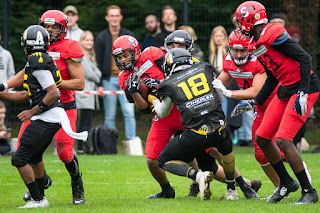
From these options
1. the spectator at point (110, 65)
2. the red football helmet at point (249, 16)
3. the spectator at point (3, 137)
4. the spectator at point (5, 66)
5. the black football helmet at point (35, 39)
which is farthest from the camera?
the spectator at point (110, 65)

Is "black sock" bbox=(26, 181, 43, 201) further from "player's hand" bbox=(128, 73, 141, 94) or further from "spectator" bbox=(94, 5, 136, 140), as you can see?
"spectator" bbox=(94, 5, 136, 140)

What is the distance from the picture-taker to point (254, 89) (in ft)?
23.0

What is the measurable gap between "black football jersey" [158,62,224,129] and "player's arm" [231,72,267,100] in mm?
604

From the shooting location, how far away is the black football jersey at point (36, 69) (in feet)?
20.4

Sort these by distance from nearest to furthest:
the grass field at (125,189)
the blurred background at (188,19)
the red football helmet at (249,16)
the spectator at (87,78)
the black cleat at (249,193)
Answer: the grass field at (125,189) < the red football helmet at (249,16) < the black cleat at (249,193) < the spectator at (87,78) < the blurred background at (188,19)

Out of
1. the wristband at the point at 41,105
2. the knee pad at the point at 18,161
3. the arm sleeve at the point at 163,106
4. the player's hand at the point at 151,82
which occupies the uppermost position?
the player's hand at the point at 151,82

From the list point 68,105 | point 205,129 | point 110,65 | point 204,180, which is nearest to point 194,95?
point 205,129

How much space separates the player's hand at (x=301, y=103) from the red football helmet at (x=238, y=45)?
107 cm

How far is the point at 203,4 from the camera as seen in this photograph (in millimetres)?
13633

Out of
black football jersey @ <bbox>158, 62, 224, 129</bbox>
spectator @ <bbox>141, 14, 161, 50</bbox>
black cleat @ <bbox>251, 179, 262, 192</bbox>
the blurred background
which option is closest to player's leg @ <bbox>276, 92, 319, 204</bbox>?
black football jersey @ <bbox>158, 62, 224, 129</bbox>

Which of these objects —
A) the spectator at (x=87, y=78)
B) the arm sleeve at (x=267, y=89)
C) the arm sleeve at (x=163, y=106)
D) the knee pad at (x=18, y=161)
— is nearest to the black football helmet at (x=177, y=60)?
the arm sleeve at (x=163, y=106)

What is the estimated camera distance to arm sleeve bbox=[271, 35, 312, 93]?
6.17m

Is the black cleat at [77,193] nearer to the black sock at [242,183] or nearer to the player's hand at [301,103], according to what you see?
→ the black sock at [242,183]

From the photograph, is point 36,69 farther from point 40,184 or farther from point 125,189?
point 125,189
